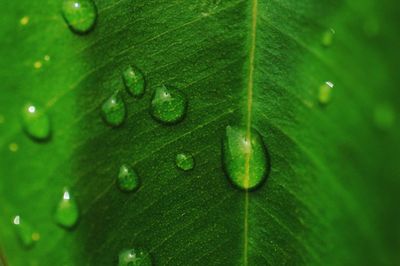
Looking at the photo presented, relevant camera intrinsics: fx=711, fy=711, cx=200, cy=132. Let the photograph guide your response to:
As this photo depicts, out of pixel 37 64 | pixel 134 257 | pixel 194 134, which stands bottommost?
pixel 134 257

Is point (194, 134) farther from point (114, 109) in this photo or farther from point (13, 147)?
point (13, 147)

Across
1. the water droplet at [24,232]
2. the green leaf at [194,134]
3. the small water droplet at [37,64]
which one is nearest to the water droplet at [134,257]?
the green leaf at [194,134]

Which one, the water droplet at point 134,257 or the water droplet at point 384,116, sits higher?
the water droplet at point 384,116

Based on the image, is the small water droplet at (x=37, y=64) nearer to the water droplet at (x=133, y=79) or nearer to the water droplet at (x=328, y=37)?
the water droplet at (x=133, y=79)

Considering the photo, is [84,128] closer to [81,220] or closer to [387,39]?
[81,220]

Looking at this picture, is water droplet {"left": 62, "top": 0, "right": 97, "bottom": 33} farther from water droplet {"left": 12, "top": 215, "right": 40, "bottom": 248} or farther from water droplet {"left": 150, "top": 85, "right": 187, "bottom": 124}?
water droplet {"left": 12, "top": 215, "right": 40, "bottom": 248}

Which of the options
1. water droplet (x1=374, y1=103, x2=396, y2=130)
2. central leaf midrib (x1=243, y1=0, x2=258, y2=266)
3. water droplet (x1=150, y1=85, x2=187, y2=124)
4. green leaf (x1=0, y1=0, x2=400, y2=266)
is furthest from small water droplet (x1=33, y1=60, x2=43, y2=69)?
water droplet (x1=374, y1=103, x2=396, y2=130)

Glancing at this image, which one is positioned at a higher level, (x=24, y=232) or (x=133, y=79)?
(x=133, y=79)

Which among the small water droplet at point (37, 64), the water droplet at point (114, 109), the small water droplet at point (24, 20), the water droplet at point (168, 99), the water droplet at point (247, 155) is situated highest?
the small water droplet at point (24, 20)

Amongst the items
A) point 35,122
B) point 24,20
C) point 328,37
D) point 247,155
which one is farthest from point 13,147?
point 328,37
